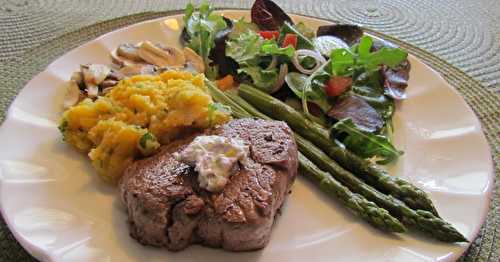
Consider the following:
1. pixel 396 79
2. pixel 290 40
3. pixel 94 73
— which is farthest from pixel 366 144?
pixel 94 73

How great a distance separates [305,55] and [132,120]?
4.95 feet

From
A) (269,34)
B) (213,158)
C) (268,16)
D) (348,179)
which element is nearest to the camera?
(213,158)

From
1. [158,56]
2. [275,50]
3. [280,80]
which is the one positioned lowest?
[280,80]

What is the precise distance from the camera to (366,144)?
3.10m

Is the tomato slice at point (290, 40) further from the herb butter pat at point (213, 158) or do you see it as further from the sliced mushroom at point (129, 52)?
the herb butter pat at point (213, 158)

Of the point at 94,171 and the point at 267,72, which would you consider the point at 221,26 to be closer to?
the point at 267,72

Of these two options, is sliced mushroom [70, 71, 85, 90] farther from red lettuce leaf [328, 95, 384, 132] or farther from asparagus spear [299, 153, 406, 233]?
red lettuce leaf [328, 95, 384, 132]

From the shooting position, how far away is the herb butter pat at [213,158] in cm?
242

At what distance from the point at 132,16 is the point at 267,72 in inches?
64.7

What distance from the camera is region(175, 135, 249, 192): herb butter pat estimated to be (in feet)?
7.93

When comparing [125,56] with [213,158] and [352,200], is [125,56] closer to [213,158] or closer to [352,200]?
[213,158]

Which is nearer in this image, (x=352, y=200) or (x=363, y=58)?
(x=352, y=200)

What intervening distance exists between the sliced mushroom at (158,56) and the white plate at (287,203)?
0.58 meters

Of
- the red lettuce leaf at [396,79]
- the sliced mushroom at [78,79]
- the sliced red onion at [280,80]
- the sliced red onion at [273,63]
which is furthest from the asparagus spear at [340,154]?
the sliced mushroom at [78,79]
